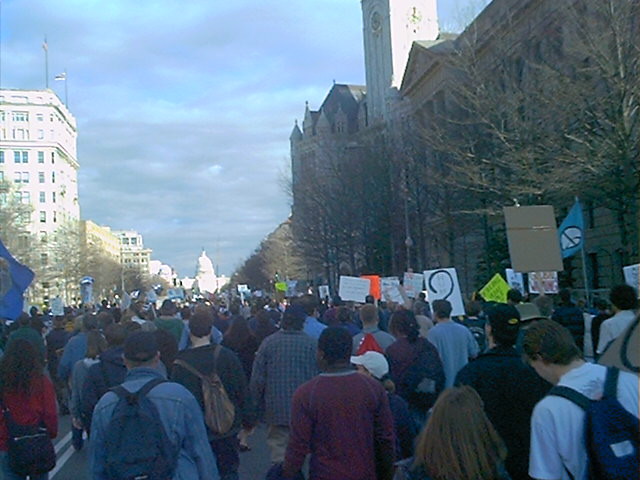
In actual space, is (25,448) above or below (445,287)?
below

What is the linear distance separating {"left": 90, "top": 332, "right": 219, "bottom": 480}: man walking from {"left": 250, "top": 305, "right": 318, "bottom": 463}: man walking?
2.41 metres

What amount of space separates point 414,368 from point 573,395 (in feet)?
12.1

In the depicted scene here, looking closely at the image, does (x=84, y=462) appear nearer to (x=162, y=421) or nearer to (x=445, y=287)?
(x=162, y=421)

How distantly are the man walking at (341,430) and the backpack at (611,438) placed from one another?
1.59 meters

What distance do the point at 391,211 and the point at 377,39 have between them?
4882cm

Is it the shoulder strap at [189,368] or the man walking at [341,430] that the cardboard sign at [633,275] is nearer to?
the shoulder strap at [189,368]

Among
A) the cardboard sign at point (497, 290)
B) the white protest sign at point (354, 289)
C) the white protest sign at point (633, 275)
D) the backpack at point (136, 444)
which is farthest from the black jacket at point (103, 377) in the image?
the white protest sign at point (354, 289)

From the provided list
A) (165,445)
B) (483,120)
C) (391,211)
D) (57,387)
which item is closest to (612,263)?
(483,120)

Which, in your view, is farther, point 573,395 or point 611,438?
point 573,395

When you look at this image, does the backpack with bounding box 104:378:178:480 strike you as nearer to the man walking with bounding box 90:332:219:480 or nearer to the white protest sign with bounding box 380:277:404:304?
the man walking with bounding box 90:332:219:480

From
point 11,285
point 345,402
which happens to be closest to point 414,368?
point 345,402

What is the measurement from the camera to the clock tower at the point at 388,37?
92062 mm

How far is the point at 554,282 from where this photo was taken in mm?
20156

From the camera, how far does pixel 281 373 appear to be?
26.0ft
